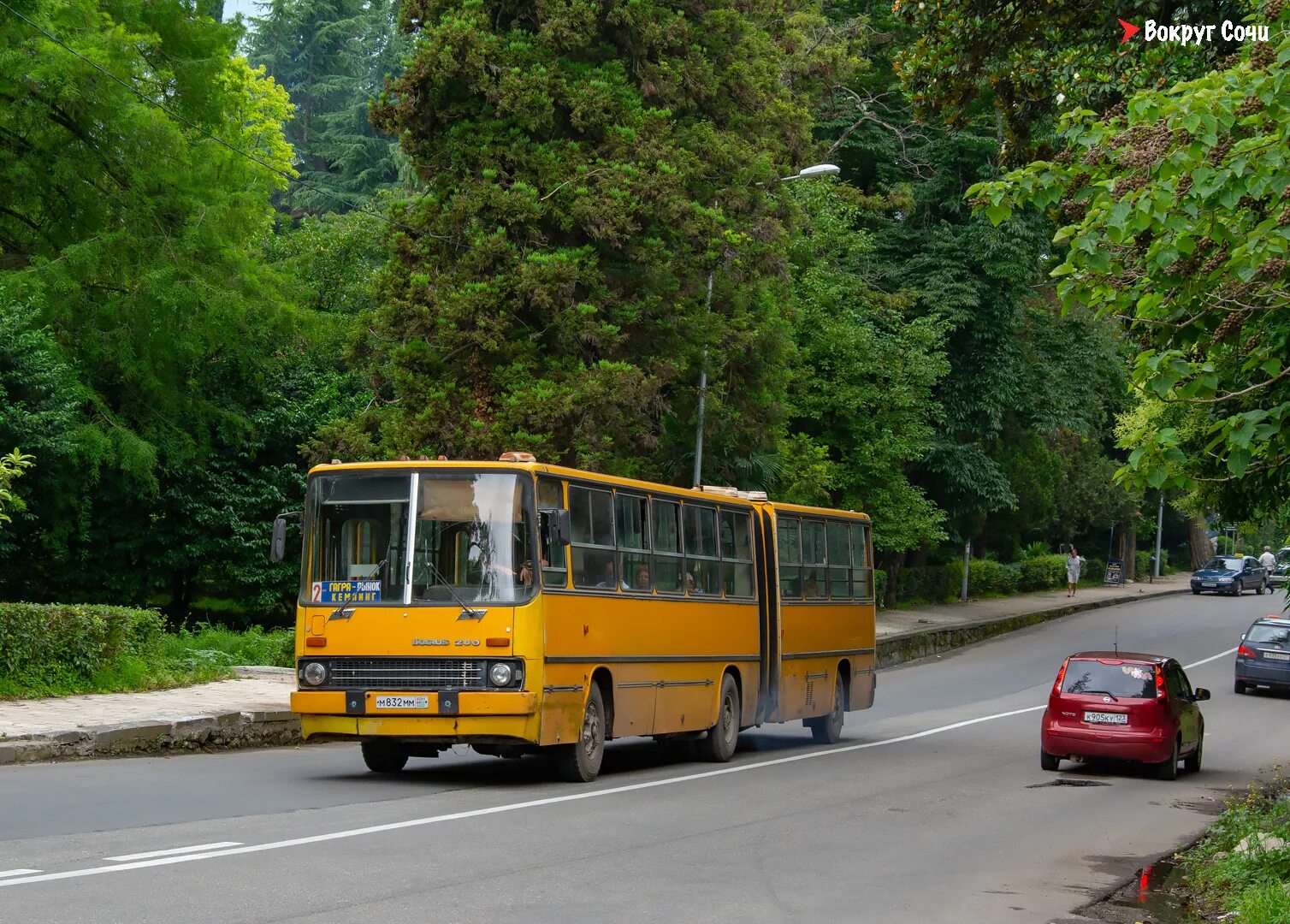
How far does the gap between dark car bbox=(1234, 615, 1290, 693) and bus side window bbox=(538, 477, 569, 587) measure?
2270cm

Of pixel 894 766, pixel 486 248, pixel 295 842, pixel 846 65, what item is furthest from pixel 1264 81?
pixel 846 65

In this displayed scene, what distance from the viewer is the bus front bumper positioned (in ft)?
49.4

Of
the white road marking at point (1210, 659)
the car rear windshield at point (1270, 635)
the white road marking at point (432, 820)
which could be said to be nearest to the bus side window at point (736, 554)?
the white road marking at point (432, 820)

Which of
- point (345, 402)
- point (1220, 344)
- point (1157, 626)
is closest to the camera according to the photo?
point (1220, 344)

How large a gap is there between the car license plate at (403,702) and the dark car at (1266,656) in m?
24.2

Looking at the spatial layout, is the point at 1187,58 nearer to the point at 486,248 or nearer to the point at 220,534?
the point at 486,248

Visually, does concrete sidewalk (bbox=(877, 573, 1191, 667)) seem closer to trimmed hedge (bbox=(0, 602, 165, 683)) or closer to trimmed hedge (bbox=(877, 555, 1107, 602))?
trimmed hedge (bbox=(877, 555, 1107, 602))

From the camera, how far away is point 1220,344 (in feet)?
33.5

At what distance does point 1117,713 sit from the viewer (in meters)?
19.7

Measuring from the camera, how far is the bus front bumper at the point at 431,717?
15.1m

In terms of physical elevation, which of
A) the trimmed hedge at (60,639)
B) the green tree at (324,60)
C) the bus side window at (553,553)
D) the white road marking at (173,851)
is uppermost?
the green tree at (324,60)

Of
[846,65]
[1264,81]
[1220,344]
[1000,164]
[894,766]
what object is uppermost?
[846,65]

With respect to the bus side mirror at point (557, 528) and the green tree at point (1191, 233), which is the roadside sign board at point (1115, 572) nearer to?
the bus side mirror at point (557, 528)

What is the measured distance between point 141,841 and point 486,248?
1998cm
